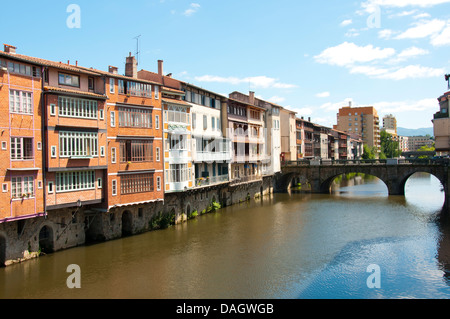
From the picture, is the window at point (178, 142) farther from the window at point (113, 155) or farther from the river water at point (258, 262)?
the river water at point (258, 262)

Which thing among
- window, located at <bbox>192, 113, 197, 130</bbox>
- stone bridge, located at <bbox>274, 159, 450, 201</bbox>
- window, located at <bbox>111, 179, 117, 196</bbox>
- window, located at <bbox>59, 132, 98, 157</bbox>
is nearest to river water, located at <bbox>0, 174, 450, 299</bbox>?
window, located at <bbox>111, 179, 117, 196</bbox>

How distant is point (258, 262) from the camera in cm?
3228

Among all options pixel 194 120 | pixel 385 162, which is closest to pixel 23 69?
pixel 194 120

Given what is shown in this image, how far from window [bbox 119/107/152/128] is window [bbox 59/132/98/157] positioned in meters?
3.82

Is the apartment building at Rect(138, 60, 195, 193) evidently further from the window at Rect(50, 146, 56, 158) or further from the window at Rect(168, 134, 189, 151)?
the window at Rect(50, 146, 56, 158)

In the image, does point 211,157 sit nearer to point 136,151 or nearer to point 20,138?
point 136,151

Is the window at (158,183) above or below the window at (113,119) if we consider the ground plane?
below

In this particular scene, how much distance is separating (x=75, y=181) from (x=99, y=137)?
4.75m

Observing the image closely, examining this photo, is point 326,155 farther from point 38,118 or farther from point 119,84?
point 38,118

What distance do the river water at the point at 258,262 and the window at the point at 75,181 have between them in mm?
5772

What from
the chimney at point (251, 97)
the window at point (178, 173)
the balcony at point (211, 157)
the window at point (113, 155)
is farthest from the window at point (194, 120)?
the chimney at point (251, 97)

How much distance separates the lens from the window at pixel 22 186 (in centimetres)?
2920
